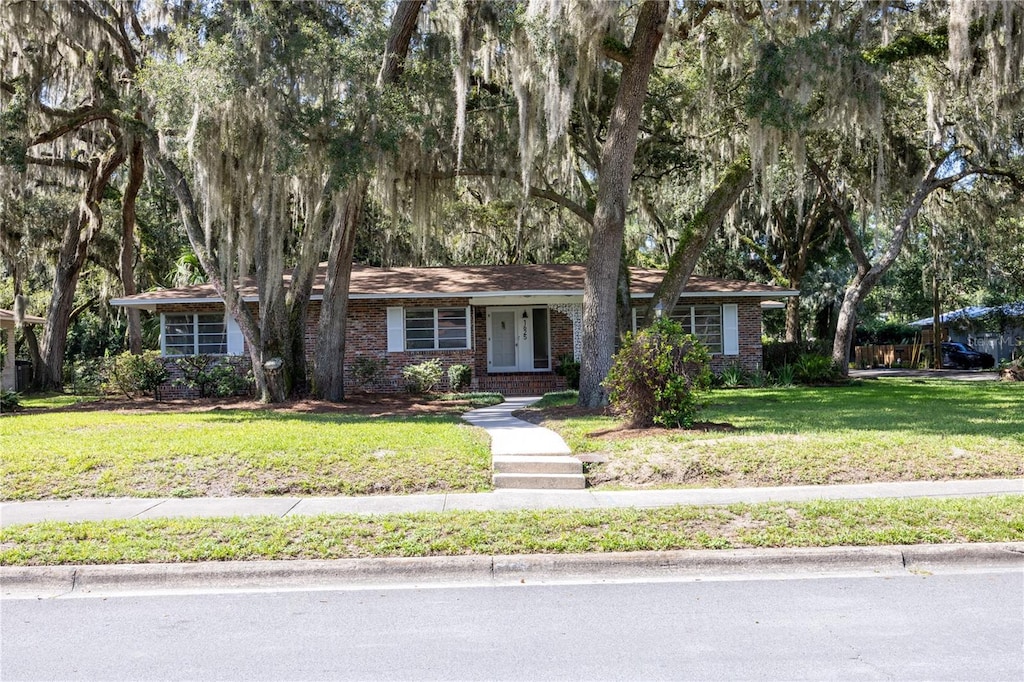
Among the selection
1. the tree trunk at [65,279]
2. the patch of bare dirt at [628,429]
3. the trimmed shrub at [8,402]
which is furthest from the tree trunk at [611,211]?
the tree trunk at [65,279]

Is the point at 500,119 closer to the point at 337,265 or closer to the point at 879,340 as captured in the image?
the point at 337,265

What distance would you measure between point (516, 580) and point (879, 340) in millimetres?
41553

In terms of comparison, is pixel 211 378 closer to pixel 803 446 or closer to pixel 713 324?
pixel 713 324

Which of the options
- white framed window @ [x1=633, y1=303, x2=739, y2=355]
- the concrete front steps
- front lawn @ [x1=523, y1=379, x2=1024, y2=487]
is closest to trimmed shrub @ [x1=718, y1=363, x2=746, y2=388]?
white framed window @ [x1=633, y1=303, x2=739, y2=355]

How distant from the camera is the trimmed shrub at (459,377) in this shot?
19.8 meters

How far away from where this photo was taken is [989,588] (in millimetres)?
5309

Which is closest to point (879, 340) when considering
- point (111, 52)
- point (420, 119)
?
A: point (420, 119)

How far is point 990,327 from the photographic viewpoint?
35.2 metres

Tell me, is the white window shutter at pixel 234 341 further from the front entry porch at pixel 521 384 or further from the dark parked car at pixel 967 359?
the dark parked car at pixel 967 359

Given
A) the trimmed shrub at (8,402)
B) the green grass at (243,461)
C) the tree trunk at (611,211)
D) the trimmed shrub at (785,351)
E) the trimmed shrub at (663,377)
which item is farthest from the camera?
the trimmed shrub at (785,351)

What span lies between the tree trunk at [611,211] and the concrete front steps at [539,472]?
4777 mm

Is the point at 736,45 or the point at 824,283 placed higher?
the point at 736,45

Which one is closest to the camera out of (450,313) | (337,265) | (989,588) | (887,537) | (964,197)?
(989,588)

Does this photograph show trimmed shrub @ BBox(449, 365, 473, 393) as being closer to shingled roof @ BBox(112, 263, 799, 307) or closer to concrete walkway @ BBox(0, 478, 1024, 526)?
shingled roof @ BBox(112, 263, 799, 307)
